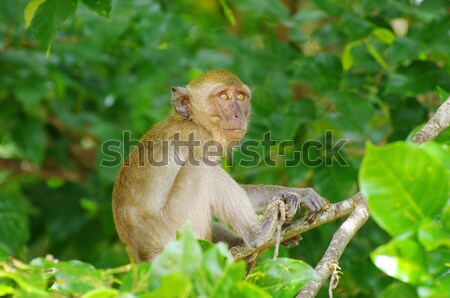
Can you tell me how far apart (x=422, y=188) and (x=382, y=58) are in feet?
14.9

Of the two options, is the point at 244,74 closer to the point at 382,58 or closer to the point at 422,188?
the point at 382,58

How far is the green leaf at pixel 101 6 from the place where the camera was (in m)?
5.85

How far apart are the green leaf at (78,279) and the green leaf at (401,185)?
4.50 ft

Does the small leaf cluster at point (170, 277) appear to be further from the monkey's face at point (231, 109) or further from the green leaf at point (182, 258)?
the monkey's face at point (231, 109)

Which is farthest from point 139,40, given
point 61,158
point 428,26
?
point 428,26

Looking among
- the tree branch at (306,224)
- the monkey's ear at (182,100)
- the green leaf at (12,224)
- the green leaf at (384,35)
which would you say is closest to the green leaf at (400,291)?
the tree branch at (306,224)

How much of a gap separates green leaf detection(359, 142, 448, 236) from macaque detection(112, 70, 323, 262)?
261 centimetres

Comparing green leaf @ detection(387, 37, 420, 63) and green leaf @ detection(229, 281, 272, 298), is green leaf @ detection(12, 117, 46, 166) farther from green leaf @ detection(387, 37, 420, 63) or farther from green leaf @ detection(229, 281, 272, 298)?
green leaf @ detection(229, 281, 272, 298)

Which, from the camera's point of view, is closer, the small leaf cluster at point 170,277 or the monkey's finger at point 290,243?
the small leaf cluster at point 170,277

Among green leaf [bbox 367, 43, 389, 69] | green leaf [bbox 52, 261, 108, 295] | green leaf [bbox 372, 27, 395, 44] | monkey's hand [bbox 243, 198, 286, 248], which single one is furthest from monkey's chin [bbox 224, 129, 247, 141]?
green leaf [bbox 52, 261, 108, 295]

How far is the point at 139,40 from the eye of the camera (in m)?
9.29

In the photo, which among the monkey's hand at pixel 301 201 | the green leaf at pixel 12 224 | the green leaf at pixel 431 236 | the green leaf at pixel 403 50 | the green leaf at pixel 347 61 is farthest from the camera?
the green leaf at pixel 12 224

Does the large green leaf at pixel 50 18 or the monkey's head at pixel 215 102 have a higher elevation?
the large green leaf at pixel 50 18

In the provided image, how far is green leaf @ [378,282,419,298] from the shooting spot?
10.3 feet
